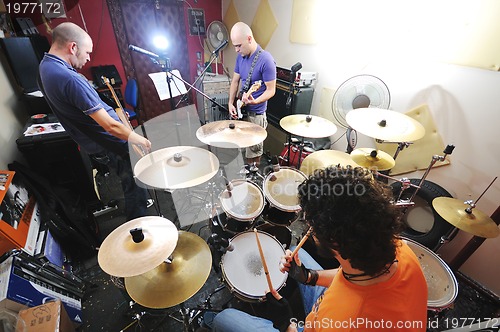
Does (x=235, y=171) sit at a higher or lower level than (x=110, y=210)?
higher

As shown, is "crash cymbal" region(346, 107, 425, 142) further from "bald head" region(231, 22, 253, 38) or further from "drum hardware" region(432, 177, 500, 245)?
"bald head" region(231, 22, 253, 38)

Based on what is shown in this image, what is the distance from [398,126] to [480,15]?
1059 mm

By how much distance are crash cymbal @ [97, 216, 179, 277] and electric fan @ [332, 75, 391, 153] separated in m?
1.96

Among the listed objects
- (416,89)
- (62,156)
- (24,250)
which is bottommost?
(24,250)

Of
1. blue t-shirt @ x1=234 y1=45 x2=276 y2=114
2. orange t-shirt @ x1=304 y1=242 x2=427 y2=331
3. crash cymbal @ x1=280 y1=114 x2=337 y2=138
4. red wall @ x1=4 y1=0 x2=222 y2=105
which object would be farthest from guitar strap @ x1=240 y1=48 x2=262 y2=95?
red wall @ x1=4 y1=0 x2=222 y2=105

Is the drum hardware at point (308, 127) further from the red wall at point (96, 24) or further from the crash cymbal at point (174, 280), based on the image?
the red wall at point (96, 24)

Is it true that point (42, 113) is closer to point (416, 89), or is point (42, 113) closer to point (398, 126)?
point (398, 126)

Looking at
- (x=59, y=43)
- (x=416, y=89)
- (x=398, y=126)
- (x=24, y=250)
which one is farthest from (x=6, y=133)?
(x=416, y=89)

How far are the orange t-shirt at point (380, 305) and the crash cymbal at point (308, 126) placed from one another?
1.41 meters

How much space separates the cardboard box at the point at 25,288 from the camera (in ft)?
4.18

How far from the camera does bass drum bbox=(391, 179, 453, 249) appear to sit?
2.13m

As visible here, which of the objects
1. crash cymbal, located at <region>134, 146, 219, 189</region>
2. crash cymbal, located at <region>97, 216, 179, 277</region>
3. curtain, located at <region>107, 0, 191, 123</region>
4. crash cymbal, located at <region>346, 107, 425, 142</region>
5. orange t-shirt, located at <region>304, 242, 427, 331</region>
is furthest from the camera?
curtain, located at <region>107, 0, 191, 123</region>

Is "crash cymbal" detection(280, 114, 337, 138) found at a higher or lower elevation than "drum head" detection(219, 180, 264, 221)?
Answer: higher

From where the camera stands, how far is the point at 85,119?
1.86m
